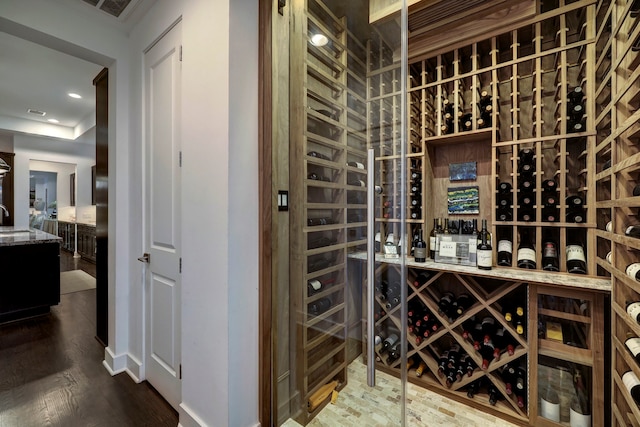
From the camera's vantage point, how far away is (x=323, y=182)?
5.35 feet

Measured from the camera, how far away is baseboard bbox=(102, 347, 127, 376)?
2.11 metres

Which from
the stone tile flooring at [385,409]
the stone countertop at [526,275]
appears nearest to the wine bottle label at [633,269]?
the stone countertop at [526,275]

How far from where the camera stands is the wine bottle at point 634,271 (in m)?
1.08

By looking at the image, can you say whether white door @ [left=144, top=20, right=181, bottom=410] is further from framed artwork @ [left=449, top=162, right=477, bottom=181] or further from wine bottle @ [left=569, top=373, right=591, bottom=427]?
wine bottle @ [left=569, top=373, right=591, bottom=427]

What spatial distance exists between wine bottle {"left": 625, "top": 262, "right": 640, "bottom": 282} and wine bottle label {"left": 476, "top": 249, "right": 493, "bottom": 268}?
72cm

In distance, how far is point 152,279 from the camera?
75.8 inches

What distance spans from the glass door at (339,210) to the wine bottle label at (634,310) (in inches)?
34.0

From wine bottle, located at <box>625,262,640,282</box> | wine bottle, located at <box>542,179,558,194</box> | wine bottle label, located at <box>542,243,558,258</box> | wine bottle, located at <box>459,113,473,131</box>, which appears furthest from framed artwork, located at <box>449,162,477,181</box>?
wine bottle, located at <box>625,262,640,282</box>

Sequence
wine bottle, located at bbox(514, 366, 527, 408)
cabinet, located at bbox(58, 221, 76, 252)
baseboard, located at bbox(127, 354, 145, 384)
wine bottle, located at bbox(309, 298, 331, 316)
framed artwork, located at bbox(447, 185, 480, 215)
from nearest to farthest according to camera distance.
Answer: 1. wine bottle, located at bbox(309, 298, 331, 316)
2. wine bottle, located at bbox(514, 366, 527, 408)
3. baseboard, located at bbox(127, 354, 145, 384)
4. framed artwork, located at bbox(447, 185, 480, 215)
5. cabinet, located at bbox(58, 221, 76, 252)

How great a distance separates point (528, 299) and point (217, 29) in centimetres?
231

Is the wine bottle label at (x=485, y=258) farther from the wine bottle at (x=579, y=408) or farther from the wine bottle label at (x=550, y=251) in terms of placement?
the wine bottle at (x=579, y=408)

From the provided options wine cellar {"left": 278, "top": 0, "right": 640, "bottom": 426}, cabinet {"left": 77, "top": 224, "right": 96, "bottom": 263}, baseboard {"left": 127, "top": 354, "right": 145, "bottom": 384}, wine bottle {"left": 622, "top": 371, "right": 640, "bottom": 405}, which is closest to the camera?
wine bottle {"left": 622, "top": 371, "right": 640, "bottom": 405}

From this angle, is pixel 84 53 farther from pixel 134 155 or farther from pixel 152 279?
A: pixel 152 279

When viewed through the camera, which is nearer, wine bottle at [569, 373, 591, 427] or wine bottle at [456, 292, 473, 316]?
wine bottle at [569, 373, 591, 427]
